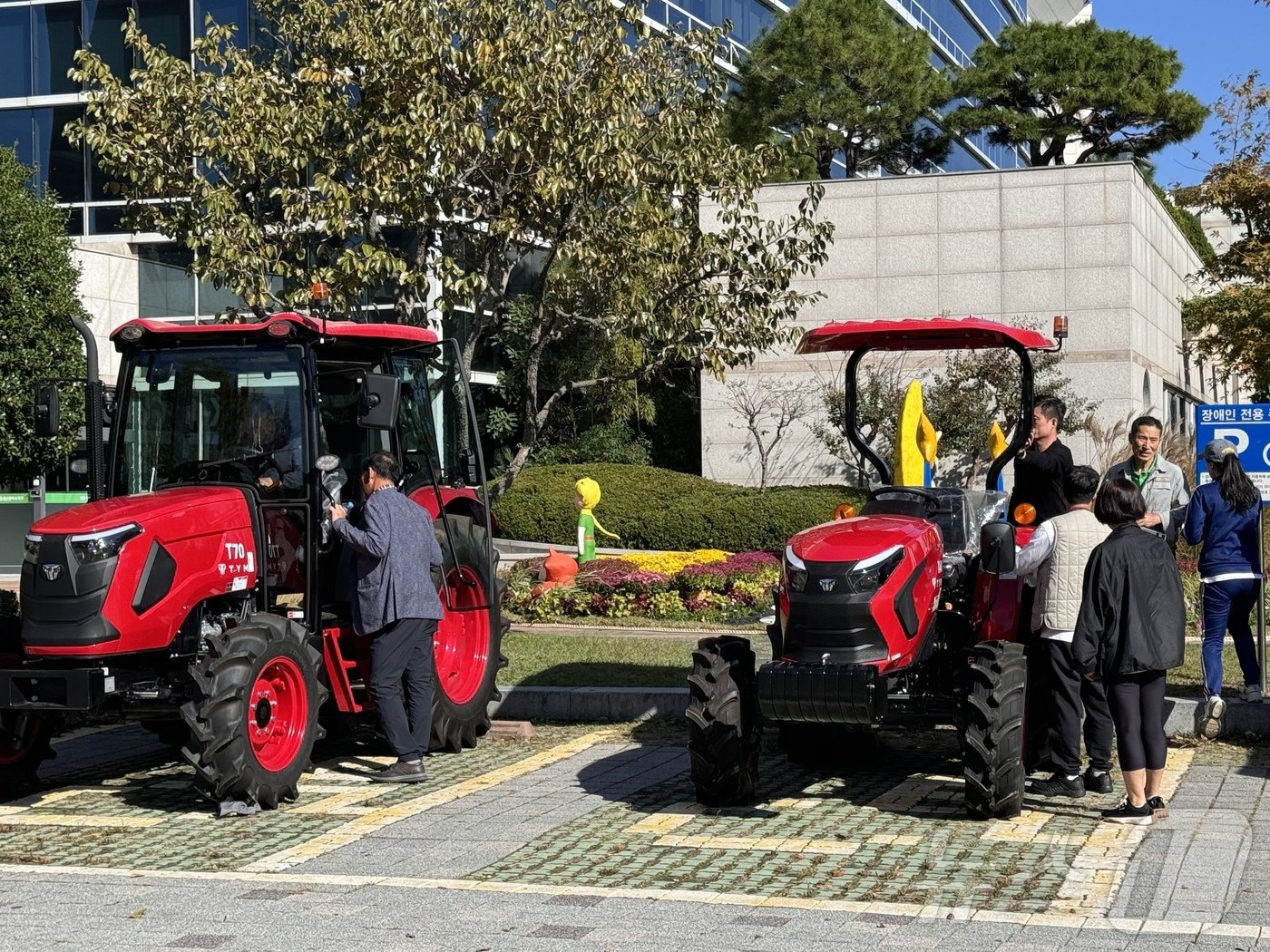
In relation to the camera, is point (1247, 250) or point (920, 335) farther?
point (1247, 250)

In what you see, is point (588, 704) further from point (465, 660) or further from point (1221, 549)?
point (1221, 549)

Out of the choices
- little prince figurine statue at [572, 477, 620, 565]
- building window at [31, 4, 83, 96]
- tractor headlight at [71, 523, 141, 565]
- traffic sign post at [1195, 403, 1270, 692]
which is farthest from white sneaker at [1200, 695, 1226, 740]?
building window at [31, 4, 83, 96]

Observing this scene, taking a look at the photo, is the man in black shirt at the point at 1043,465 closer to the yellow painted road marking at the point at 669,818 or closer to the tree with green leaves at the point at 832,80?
the yellow painted road marking at the point at 669,818

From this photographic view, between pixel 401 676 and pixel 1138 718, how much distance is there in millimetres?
4133

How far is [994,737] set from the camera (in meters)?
8.03

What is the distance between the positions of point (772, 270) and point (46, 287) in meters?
15.1

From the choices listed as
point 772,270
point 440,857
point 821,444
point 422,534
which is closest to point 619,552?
point 821,444

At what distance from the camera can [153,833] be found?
8227 millimetres

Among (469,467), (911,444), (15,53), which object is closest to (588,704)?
(469,467)

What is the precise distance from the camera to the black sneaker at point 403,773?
9461mm

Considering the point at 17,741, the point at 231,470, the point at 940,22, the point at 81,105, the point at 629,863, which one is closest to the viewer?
the point at 629,863

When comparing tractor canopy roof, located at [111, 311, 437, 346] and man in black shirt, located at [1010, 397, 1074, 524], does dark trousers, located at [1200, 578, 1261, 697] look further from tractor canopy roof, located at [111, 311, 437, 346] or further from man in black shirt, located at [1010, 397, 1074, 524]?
tractor canopy roof, located at [111, 311, 437, 346]

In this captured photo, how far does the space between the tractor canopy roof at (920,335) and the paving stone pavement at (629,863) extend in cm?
253

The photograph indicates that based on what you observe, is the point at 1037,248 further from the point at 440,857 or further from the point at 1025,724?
the point at 440,857
